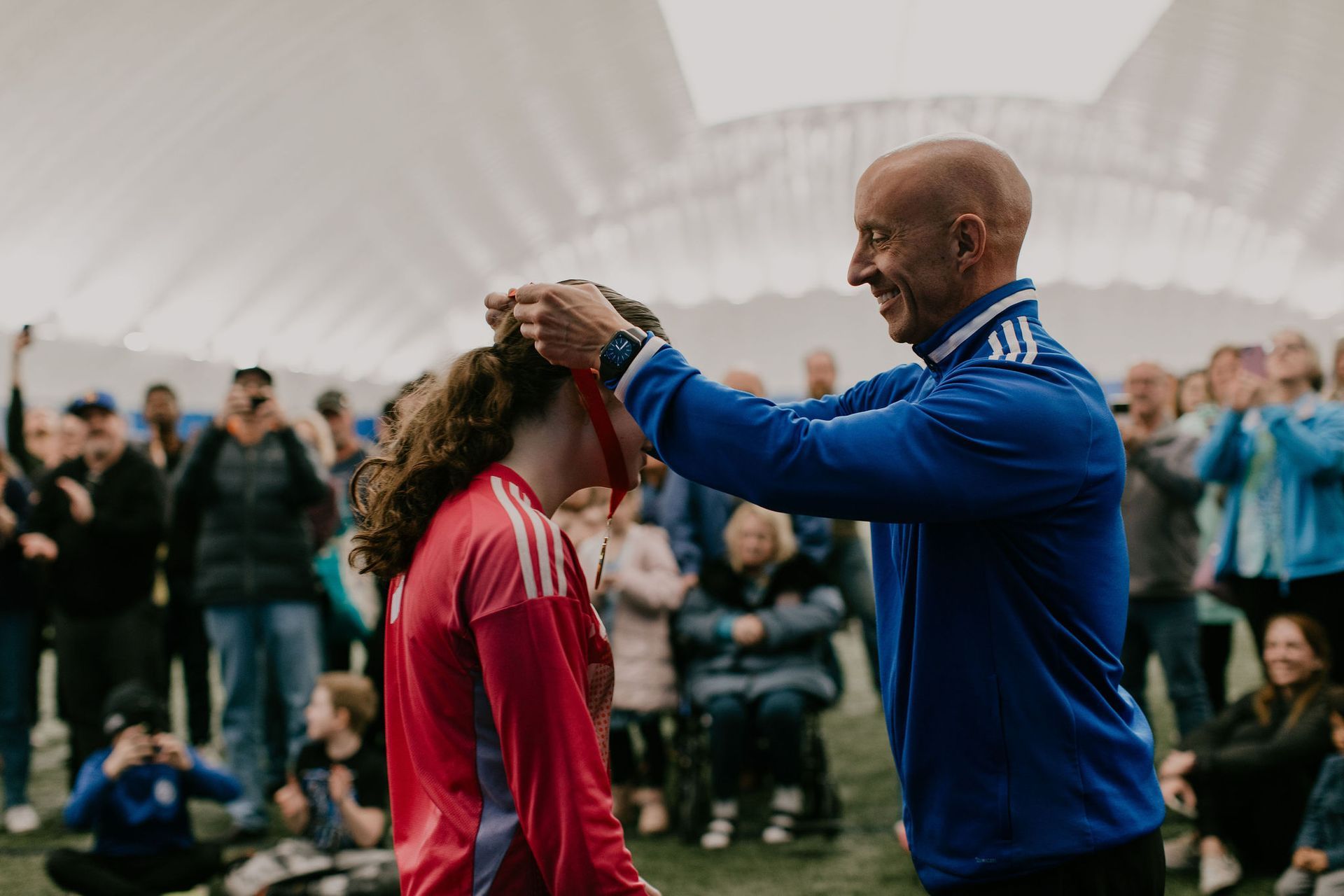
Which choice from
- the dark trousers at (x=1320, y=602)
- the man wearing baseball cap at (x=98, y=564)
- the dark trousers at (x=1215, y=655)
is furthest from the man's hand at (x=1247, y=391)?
the man wearing baseball cap at (x=98, y=564)

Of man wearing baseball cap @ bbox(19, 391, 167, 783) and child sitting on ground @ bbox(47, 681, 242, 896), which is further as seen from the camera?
man wearing baseball cap @ bbox(19, 391, 167, 783)

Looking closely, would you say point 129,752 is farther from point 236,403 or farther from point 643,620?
point 643,620

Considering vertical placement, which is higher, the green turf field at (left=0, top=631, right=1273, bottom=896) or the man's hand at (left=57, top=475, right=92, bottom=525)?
the man's hand at (left=57, top=475, right=92, bottom=525)

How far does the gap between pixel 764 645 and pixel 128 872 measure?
294 centimetres

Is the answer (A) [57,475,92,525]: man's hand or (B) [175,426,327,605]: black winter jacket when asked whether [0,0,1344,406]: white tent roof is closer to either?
(A) [57,475,92,525]: man's hand

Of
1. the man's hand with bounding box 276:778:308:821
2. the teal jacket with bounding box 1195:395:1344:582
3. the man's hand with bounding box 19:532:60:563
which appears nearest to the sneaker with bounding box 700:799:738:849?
the man's hand with bounding box 276:778:308:821

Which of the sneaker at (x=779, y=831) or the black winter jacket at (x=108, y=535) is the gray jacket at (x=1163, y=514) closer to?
the sneaker at (x=779, y=831)

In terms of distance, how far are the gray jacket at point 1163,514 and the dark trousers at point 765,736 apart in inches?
70.4

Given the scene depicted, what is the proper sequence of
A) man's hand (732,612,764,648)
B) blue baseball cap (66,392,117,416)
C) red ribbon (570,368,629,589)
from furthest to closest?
blue baseball cap (66,392,117,416) → man's hand (732,612,764,648) → red ribbon (570,368,629,589)

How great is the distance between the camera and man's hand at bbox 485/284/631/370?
179 centimetres

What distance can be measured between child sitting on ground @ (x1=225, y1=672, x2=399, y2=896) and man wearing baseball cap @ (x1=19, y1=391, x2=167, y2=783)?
1628 mm

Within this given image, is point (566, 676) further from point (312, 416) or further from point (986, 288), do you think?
point (312, 416)

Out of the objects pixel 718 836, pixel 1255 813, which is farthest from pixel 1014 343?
pixel 718 836

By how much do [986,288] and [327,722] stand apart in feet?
12.2
